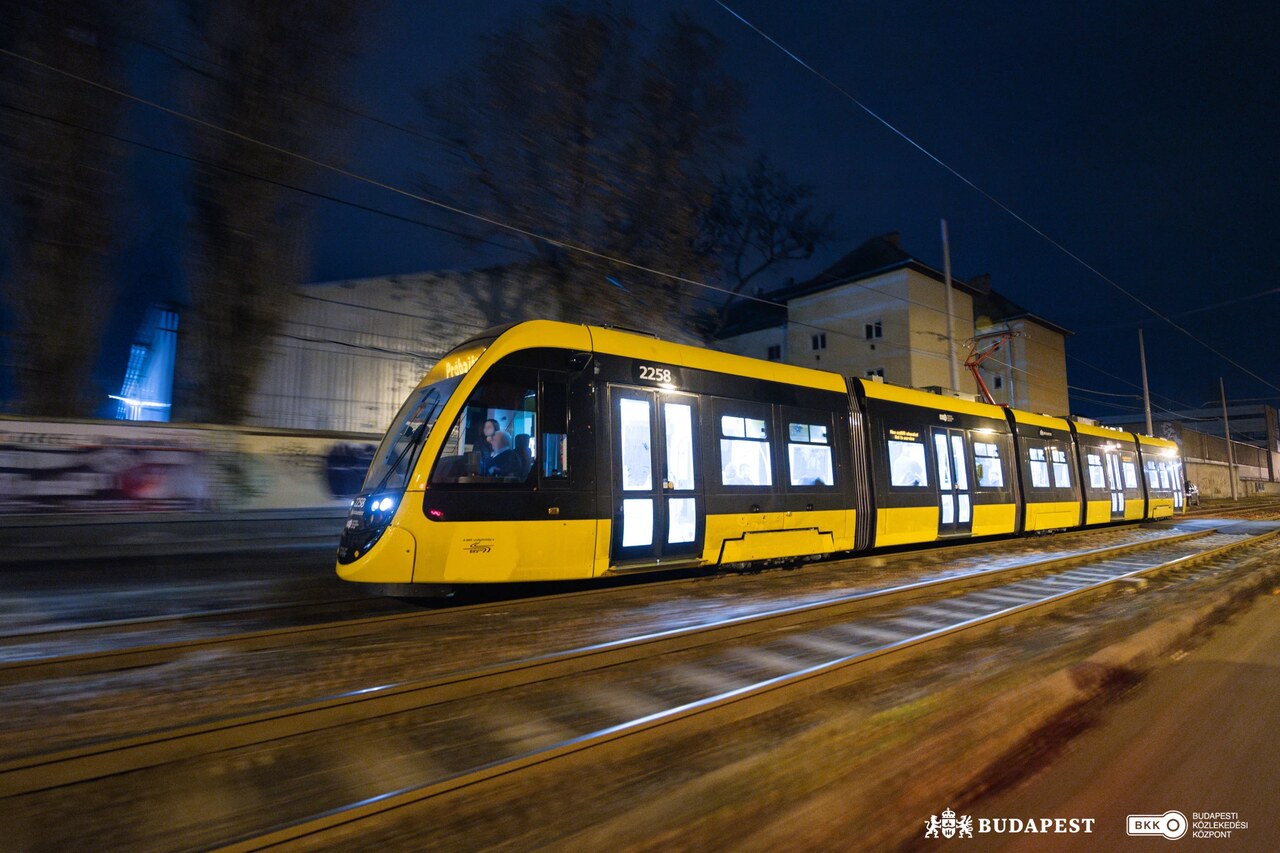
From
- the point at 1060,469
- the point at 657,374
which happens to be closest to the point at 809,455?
the point at 657,374

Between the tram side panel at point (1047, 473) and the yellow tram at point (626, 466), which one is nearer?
the yellow tram at point (626, 466)

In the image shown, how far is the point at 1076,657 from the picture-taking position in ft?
18.2

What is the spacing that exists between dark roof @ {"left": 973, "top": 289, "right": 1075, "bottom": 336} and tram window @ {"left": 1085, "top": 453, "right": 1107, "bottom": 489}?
82.0 feet

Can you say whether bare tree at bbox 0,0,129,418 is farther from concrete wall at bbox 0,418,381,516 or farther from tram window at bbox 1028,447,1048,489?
tram window at bbox 1028,447,1048,489

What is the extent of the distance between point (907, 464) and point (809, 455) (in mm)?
2896

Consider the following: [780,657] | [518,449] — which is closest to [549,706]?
[780,657]

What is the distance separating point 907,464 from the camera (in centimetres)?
1212

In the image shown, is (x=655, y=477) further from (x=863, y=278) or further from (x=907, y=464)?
(x=863, y=278)

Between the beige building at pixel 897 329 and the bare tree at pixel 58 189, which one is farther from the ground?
the beige building at pixel 897 329

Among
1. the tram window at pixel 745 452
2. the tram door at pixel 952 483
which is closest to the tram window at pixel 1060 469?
the tram door at pixel 952 483

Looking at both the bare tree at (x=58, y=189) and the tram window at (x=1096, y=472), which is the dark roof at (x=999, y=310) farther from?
the bare tree at (x=58, y=189)

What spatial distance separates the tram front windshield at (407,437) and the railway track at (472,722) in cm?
261

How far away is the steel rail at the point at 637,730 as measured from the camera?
2.84 meters

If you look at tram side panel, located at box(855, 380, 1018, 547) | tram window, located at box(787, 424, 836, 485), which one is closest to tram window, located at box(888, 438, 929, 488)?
tram side panel, located at box(855, 380, 1018, 547)
